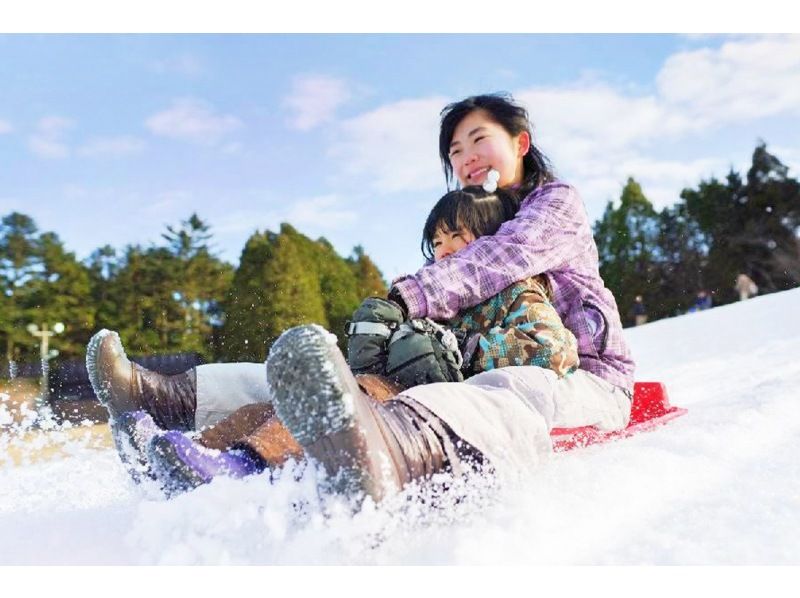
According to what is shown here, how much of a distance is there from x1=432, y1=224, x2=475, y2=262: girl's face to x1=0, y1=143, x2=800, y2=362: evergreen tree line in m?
9.17

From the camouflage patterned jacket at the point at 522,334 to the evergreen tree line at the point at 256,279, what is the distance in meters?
9.36

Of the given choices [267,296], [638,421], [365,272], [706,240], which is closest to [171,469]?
[638,421]

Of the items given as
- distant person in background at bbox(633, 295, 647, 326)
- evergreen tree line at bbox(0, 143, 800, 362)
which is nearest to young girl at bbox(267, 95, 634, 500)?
evergreen tree line at bbox(0, 143, 800, 362)

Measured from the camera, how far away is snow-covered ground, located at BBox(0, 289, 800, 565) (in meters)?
1.01

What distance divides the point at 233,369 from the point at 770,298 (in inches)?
276

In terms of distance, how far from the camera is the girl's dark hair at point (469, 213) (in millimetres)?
1727

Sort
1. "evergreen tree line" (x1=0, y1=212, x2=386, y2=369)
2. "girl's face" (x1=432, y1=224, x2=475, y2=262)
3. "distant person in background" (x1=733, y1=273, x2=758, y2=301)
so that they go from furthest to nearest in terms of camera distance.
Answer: "distant person in background" (x1=733, y1=273, x2=758, y2=301)
"evergreen tree line" (x1=0, y1=212, x2=386, y2=369)
"girl's face" (x1=432, y1=224, x2=475, y2=262)

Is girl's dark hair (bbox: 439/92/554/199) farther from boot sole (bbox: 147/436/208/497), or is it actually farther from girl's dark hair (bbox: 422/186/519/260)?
boot sole (bbox: 147/436/208/497)

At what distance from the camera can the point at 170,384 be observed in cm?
158

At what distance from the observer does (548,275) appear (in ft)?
5.78

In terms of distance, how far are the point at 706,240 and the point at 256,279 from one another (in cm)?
1243

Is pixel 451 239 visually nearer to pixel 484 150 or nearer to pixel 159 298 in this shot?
pixel 484 150

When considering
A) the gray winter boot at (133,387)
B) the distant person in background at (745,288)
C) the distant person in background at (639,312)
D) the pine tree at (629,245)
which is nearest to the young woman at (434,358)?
the gray winter boot at (133,387)

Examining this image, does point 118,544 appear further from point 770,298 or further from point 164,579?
point 770,298
